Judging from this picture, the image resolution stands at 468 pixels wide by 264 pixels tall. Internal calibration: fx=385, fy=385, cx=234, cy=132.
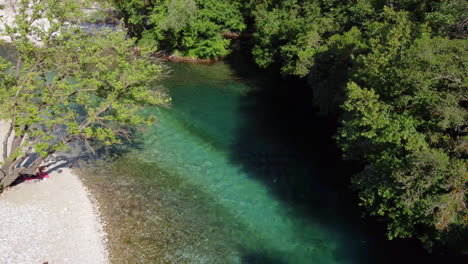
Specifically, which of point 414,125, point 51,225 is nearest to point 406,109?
point 414,125

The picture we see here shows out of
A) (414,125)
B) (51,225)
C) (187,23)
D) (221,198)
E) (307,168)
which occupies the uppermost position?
(187,23)

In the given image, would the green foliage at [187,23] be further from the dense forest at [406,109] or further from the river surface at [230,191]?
the dense forest at [406,109]

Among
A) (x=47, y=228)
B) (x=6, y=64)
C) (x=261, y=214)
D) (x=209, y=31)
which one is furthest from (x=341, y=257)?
(x=209, y=31)

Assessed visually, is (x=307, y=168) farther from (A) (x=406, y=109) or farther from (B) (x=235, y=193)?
(A) (x=406, y=109)

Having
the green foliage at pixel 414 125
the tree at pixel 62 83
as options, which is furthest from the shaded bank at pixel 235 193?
the tree at pixel 62 83

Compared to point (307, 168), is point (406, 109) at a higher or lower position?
higher

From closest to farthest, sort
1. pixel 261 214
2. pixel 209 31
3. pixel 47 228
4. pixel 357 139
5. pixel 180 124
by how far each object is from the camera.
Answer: pixel 47 228 < pixel 357 139 < pixel 261 214 < pixel 180 124 < pixel 209 31

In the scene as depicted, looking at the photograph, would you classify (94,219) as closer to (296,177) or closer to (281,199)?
(281,199)
